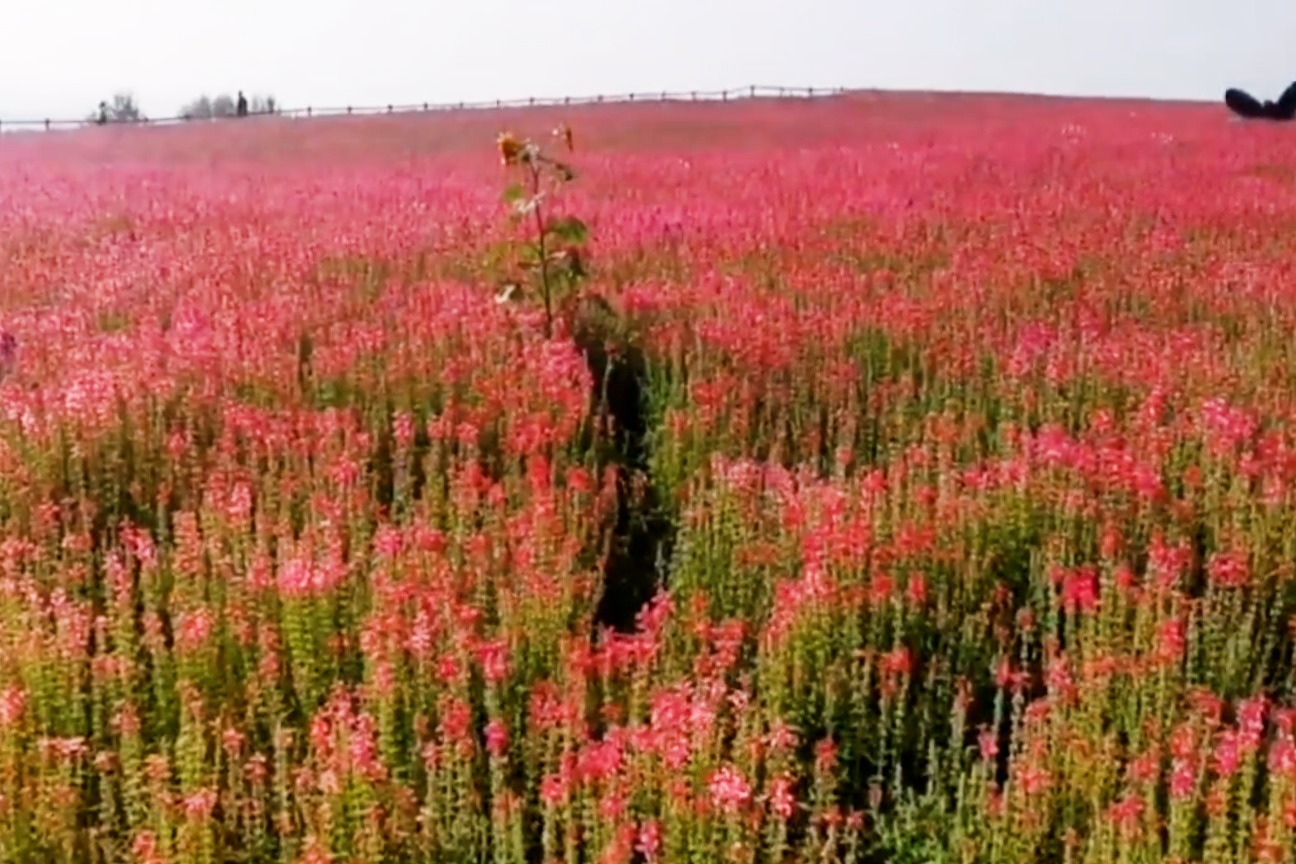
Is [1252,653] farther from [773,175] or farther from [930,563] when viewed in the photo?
[773,175]

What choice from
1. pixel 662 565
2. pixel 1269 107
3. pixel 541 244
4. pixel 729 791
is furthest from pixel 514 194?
pixel 1269 107

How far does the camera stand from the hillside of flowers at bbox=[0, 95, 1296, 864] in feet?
11.8

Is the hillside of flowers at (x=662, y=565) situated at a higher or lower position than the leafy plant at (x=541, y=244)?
lower

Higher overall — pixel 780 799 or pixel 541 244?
pixel 541 244

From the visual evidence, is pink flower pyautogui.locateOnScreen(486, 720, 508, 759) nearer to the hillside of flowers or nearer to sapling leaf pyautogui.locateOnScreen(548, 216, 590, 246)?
the hillside of flowers

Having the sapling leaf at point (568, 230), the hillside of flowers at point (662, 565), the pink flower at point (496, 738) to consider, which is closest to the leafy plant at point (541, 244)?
the sapling leaf at point (568, 230)

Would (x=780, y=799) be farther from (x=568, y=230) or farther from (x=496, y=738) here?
(x=568, y=230)

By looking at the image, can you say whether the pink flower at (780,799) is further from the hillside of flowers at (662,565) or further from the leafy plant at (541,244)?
the leafy plant at (541,244)

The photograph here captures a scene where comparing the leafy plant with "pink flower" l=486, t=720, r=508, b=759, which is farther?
the leafy plant

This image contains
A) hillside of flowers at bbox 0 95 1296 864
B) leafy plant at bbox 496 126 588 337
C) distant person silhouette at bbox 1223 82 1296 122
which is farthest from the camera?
distant person silhouette at bbox 1223 82 1296 122

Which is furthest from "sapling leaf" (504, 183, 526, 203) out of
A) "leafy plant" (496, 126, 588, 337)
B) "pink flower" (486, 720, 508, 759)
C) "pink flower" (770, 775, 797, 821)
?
"pink flower" (770, 775, 797, 821)

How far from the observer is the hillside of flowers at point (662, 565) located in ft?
11.8

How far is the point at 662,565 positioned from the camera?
17.5 feet

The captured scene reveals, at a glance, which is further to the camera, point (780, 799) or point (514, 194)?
point (514, 194)
